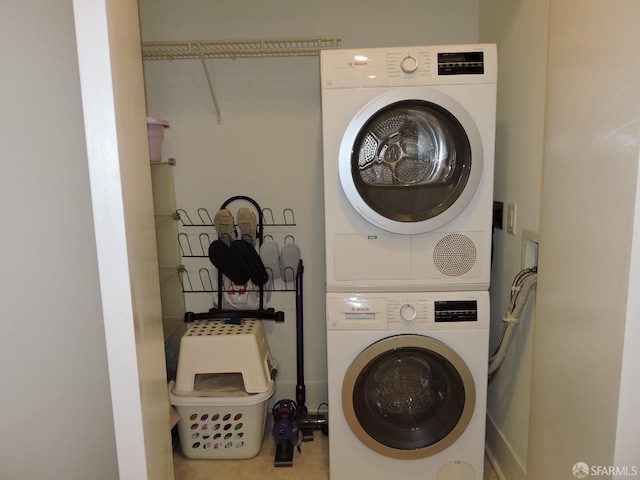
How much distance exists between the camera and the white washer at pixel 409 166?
5.48ft

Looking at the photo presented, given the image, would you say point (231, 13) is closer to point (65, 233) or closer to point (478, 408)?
point (65, 233)

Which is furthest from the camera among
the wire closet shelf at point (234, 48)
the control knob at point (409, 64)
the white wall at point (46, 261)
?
the wire closet shelf at point (234, 48)

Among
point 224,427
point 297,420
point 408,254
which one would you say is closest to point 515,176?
point 408,254

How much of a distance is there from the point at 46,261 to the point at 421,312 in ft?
4.32

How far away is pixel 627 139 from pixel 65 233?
53.4 inches

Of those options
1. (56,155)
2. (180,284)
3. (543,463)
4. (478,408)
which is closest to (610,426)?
(543,463)

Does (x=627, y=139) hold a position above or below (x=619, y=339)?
above

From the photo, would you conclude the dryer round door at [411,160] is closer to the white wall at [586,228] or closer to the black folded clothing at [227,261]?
the white wall at [586,228]

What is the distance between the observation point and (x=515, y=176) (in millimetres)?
1845

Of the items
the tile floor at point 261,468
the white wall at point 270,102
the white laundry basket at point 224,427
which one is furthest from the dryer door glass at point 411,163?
the tile floor at point 261,468

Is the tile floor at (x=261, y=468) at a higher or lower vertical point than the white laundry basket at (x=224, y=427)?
lower

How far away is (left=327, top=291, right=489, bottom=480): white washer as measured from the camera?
70.4 inches

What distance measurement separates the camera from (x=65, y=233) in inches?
46.5

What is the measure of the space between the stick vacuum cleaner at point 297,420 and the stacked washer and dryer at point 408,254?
372 mm
